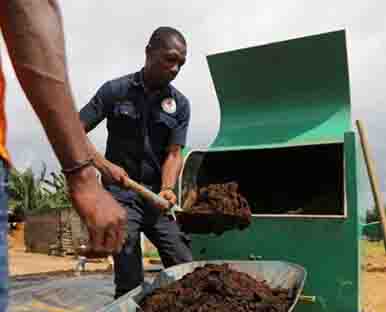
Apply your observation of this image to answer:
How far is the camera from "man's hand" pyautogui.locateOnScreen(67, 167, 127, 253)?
1424mm

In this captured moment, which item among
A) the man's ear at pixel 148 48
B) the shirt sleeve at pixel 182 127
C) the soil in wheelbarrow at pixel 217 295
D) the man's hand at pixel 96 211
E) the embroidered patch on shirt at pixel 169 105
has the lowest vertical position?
the soil in wheelbarrow at pixel 217 295

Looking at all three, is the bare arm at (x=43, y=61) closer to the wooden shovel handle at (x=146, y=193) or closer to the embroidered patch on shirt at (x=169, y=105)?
the wooden shovel handle at (x=146, y=193)

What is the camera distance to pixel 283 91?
5219 millimetres

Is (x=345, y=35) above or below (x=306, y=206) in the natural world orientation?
above

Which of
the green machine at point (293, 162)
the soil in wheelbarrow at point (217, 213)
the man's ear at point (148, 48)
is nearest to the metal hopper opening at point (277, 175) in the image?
the green machine at point (293, 162)

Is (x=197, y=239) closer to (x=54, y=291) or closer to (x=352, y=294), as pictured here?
(x=352, y=294)

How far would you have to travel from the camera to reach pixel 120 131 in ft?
13.5

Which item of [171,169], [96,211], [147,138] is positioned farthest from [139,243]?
[96,211]

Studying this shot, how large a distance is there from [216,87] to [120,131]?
161 centimetres

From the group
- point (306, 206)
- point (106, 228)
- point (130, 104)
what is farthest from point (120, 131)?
point (106, 228)

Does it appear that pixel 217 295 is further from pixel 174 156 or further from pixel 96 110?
pixel 96 110

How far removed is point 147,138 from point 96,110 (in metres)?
0.39

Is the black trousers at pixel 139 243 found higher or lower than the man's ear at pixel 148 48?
lower

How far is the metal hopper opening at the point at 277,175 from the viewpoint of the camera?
4.61 meters
